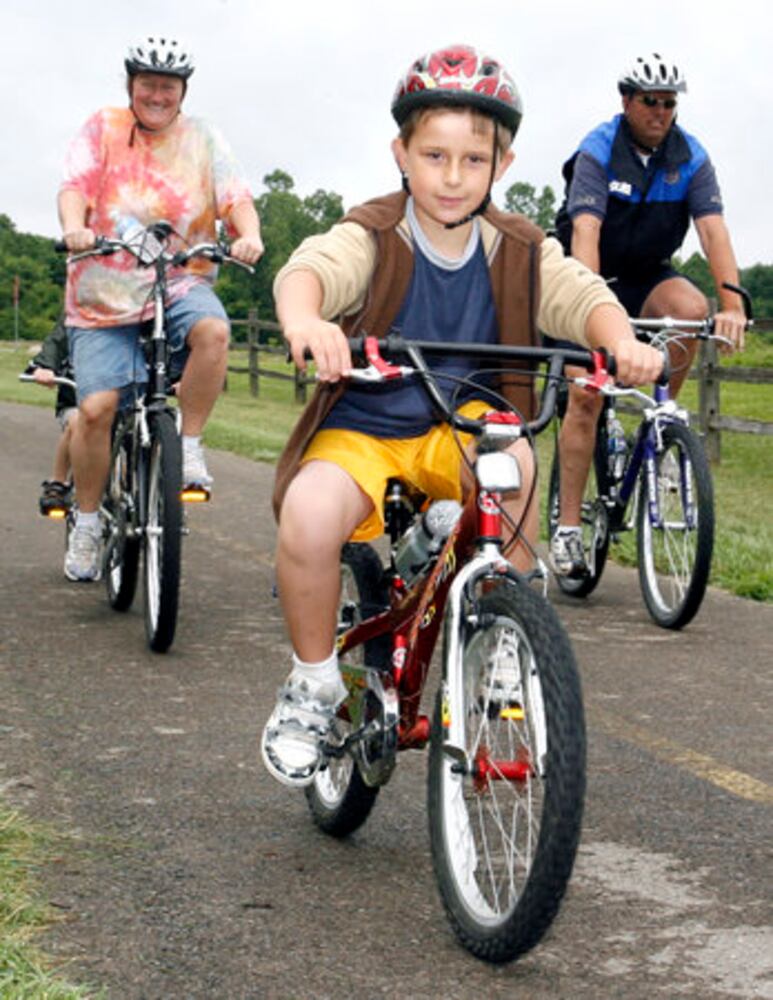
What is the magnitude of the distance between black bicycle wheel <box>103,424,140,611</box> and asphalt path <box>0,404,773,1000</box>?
12 cm

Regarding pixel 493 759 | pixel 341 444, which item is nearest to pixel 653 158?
pixel 341 444

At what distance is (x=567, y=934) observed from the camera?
3.56 m

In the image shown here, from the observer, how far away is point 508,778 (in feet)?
10.9

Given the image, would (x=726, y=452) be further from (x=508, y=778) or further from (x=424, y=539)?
(x=508, y=778)

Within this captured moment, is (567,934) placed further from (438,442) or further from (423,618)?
(438,442)

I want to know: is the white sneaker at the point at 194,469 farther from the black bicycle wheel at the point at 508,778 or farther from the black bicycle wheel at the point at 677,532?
the black bicycle wheel at the point at 508,778

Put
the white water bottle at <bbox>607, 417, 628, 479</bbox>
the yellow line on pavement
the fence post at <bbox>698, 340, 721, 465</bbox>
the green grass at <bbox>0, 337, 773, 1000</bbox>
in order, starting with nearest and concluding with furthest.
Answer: the green grass at <bbox>0, 337, 773, 1000</bbox>
the yellow line on pavement
the white water bottle at <bbox>607, 417, 628, 479</bbox>
the fence post at <bbox>698, 340, 721, 465</bbox>

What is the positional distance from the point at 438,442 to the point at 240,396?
2443 cm

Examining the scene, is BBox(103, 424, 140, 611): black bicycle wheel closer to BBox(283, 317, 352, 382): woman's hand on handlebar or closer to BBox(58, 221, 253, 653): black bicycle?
BBox(58, 221, 253, 653): black bicycle

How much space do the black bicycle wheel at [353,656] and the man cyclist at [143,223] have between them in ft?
9.71

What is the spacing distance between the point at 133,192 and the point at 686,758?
135 inches

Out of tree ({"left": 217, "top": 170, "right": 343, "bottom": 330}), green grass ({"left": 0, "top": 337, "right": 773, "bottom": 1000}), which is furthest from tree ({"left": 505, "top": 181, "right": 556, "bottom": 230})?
green grass ({"left": 0, "top": 337, "right": 773, "bottom": 1000})

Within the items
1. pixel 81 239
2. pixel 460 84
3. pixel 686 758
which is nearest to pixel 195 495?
pixel 81 239

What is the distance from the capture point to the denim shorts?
706 cm
